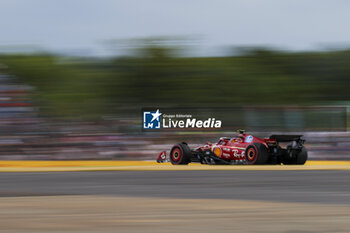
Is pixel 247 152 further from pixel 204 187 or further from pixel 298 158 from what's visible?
pixel 204 187

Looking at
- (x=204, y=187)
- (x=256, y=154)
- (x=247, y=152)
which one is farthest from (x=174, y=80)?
(x=204, y=187)

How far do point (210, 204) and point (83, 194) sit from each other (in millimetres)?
2468

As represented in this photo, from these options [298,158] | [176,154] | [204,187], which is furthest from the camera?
A: [176,154]

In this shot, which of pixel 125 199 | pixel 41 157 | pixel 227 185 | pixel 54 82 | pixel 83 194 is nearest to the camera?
pixel 125 199

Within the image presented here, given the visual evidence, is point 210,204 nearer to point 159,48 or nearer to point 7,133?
point 7,133

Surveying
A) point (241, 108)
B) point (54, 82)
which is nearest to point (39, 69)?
point (54, 82)

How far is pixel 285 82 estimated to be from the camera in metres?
33.8

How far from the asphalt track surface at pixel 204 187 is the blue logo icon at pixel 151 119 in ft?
34.8

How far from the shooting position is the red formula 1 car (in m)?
20.6

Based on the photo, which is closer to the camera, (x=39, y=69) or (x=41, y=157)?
(x=41, y=157)

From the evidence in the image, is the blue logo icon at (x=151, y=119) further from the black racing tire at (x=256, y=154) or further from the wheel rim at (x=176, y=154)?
the black racing tire at (x=256, y=154)

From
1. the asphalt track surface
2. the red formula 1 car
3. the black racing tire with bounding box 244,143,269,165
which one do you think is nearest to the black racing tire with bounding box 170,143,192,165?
the red formula 1 car

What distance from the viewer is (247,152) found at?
2069 centimetres

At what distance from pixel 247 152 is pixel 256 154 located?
414mm
